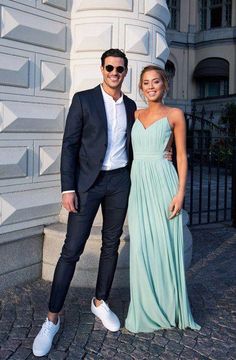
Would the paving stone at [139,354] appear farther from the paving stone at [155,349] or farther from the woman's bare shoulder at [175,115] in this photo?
the woman's bare shoulder at [175,115]

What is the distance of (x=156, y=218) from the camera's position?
9.99 ft

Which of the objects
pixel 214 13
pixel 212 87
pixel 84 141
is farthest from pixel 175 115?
pixel 214 13

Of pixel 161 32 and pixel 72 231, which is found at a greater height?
pixel 161 32

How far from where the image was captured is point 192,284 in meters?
4.23

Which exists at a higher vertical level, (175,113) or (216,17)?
(216,17)

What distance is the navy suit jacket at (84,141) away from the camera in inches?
114

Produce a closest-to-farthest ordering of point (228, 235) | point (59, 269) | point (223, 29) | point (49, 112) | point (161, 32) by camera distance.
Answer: point (59, 269)
point (49, 112)
point (161, 32)
point (228, 235)
point (223, 29)

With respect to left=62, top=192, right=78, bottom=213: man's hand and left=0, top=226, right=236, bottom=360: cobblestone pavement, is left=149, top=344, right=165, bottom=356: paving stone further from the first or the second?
left=62, top=192, right=78, bottom=213: man's hand

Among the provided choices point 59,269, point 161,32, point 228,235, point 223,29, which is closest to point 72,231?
point 59,269

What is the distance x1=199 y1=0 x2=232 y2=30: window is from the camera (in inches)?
1027

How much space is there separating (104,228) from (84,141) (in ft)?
2.17

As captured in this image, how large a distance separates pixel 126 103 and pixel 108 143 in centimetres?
35

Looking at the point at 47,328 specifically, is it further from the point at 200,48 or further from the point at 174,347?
the point at 200,48

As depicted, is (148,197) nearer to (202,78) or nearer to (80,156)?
(80,156)
